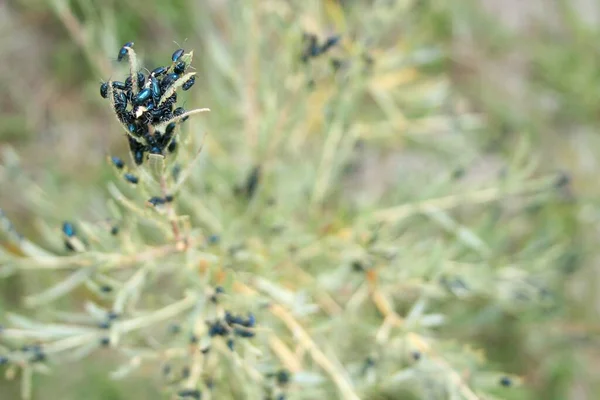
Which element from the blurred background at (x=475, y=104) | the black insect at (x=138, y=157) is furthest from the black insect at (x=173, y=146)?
the blurred background at (x=475, y=104)

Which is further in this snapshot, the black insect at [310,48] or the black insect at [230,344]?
the black insect at [310,48]

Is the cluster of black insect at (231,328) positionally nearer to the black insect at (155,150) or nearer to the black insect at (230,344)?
the black insect at (230,344)

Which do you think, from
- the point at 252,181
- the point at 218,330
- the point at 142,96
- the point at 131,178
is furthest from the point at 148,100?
the point at 252,181

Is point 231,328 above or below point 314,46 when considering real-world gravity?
below

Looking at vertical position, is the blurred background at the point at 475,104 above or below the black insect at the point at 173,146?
above

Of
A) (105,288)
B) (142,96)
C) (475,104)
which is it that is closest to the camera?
(142,96)

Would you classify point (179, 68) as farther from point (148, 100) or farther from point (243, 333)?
point (243, 333)

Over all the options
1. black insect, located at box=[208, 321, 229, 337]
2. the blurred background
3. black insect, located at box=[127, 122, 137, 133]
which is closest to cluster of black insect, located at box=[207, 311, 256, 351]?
black insect, located at box=[208, 321, 229, 337]
